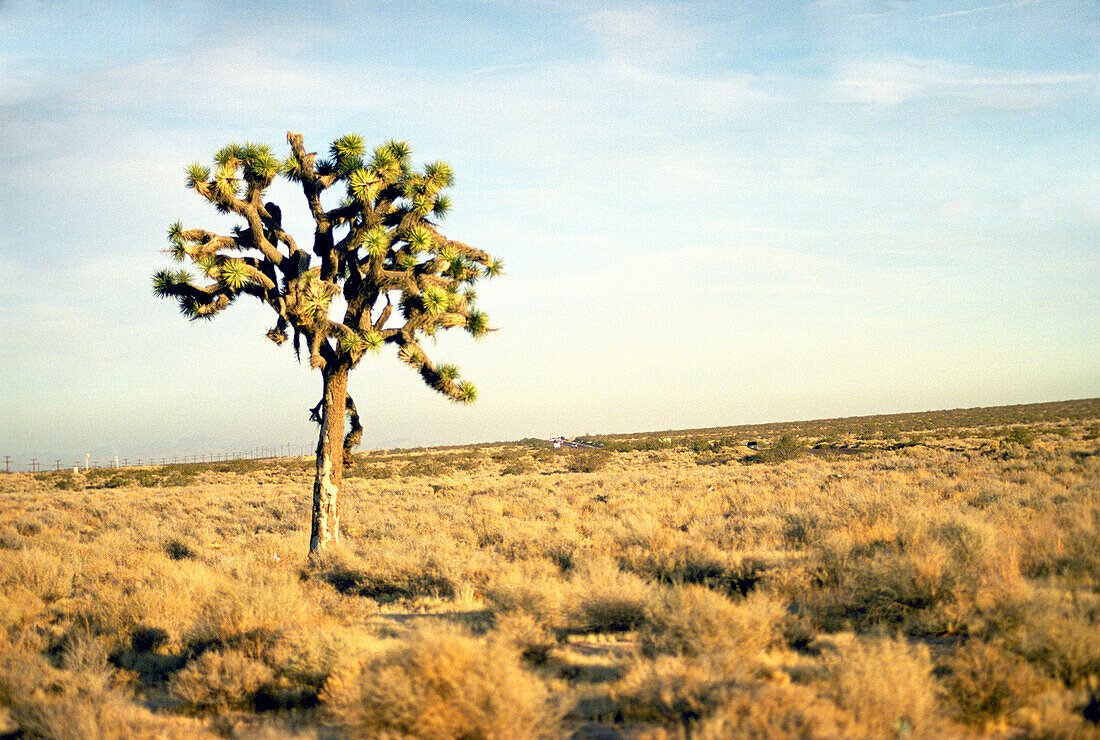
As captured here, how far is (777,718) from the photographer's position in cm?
437

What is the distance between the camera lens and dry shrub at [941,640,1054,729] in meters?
4.62

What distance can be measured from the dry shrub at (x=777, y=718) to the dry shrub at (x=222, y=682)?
163 inches

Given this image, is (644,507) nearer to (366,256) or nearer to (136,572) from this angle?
(366,256)

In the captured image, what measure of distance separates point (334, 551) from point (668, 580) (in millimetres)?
5997

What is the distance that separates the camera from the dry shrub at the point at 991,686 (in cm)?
462

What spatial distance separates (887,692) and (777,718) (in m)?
0.82

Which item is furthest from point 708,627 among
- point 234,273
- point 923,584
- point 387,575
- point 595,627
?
point 234,273

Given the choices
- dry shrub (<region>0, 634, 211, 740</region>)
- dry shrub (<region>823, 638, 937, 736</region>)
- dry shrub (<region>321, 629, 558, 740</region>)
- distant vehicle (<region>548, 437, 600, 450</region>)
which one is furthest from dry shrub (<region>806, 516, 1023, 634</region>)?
distant vehicle (<region>548, 437, 600, 450</region>)

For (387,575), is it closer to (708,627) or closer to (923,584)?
(708,627)

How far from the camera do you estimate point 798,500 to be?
1576 cm

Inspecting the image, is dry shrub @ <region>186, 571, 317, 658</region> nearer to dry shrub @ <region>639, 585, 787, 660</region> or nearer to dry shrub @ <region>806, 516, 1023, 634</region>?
dry shrub @ <region>639, 585, 787, 660</region>

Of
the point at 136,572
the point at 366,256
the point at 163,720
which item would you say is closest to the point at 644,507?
the point at 366,256

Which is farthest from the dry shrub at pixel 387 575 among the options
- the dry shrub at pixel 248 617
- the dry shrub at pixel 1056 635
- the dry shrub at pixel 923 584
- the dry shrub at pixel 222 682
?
the dry shrub at pixel 1056 635

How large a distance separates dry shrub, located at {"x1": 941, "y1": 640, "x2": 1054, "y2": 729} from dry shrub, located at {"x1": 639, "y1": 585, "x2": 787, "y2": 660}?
1.55 m
